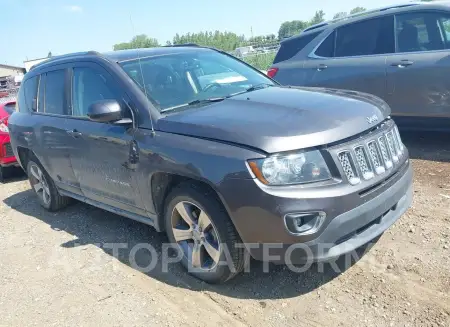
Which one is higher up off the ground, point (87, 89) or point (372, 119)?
point (87, 89)

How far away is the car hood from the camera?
2779 millimetres

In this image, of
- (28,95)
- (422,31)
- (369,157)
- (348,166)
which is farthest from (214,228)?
(422,31)

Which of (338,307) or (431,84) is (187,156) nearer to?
(338,307)

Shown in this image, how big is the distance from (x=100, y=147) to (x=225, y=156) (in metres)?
1.52

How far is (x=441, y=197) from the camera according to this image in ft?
14.1

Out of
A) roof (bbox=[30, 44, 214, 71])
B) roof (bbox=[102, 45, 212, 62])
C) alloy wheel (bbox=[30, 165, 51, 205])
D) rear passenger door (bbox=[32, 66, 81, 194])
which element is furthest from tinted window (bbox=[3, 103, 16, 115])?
roof (bbox=[102, 45, 212, 62])

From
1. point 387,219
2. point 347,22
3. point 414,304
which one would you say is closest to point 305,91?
point 387,219

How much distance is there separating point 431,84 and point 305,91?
248 centimetres

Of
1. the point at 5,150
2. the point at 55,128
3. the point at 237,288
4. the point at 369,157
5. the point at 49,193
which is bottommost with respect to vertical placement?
the point at 237,288

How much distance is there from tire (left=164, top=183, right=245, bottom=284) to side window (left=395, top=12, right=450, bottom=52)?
398 centimetres

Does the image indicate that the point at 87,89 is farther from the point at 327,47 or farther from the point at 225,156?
the point at 327,47

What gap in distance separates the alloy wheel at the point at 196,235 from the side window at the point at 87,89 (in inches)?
46.6

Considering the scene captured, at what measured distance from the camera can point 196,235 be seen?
10.9 ft

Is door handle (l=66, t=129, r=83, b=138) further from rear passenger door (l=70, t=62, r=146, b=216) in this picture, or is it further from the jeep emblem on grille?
the jeep emblem on grille
